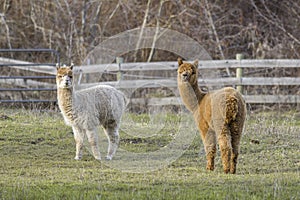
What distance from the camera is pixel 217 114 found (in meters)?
8.05

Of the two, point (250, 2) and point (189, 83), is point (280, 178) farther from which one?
point (250, 2)

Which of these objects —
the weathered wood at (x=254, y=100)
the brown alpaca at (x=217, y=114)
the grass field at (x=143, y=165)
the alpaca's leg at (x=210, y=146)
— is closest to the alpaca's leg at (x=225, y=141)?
the brown alpaca at (x=217, y=114)

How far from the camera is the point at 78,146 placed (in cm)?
934

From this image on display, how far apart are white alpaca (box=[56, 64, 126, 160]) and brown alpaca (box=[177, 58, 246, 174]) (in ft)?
4.97

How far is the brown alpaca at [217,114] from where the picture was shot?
7945 millimetres

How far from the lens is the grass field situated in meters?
7.01

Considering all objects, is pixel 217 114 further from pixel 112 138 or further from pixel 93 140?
pixel 112 138

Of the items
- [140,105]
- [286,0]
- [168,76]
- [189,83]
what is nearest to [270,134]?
[189,83]

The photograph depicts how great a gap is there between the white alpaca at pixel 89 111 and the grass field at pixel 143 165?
30 cm

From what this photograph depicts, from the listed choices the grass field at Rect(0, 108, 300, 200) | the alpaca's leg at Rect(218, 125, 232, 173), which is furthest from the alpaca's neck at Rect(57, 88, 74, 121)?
the alpaca's leg at Rect(218, 125, 232, 173)

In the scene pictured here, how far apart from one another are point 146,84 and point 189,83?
7.90m

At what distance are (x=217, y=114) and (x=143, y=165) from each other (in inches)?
58.3

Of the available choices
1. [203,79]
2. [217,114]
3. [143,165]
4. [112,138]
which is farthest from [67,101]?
[203,79]

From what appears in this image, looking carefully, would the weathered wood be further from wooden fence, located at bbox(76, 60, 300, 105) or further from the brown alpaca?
the brown alpaca
